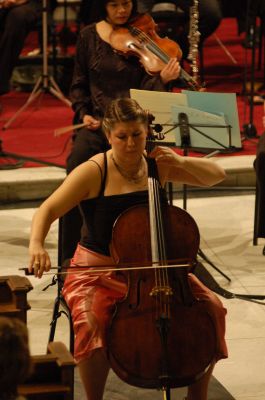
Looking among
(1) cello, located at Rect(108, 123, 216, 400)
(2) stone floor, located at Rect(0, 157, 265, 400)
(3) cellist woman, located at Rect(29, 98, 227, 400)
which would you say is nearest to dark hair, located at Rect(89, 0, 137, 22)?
(2) stone floor, located at Rect(0, 157, 265, 400)

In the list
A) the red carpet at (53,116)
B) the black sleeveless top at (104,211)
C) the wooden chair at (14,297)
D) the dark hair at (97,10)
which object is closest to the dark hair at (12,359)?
the wooden chair at (14,297)

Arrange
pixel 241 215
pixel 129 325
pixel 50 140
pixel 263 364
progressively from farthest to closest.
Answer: pixel 50 140, pixel 241 215, pixel 263 364, pixel 129 325

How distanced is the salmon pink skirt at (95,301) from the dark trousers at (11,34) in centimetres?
336

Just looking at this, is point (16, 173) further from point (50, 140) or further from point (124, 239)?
point (124, 239)

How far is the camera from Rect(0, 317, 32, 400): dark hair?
6.31 ft

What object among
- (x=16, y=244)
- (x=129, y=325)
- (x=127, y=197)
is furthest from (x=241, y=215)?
(x=129, y=325)

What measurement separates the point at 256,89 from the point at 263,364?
4119 mm

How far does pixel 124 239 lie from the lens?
3.17 meters

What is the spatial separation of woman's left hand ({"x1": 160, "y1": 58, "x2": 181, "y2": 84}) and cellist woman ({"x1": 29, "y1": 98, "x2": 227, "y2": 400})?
1.12 metres

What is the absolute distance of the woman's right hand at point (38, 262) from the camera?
3.06 meters

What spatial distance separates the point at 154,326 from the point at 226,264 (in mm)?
1954

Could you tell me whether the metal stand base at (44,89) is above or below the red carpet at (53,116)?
above

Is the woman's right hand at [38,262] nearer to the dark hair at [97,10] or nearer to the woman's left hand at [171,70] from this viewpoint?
the woman's left hand at [171,70]

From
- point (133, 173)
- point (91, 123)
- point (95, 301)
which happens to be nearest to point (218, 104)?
point (91, 123)
